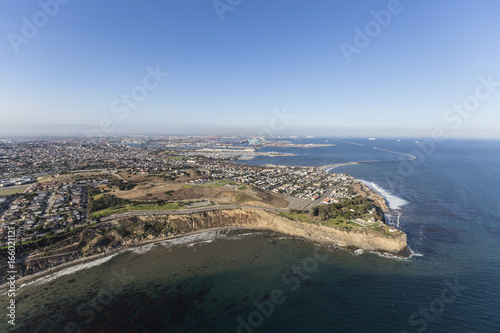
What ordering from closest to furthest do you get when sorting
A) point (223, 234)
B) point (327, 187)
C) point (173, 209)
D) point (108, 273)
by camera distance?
point (108, 273), point (223, 234), point (173, 209), point (327, 187)

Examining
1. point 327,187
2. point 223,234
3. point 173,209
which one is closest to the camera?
point 223,234

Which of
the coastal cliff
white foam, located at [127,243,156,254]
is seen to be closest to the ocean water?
white foam, located at [127,243,156,254]

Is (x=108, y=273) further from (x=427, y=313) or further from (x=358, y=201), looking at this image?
(x=358, y=201)

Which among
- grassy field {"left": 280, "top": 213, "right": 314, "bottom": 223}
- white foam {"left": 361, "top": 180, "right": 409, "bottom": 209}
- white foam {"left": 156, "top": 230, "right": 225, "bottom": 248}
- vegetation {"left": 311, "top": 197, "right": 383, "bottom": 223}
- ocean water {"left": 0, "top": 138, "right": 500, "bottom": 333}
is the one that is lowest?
white foam {"left": 156, "top": 230, "right": 225, "bottom": 248}

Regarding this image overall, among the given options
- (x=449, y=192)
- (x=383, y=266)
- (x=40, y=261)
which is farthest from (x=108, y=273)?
(x=449, y=192)

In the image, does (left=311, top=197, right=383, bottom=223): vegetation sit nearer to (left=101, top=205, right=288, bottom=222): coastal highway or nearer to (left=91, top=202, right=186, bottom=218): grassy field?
(left=101, top=205, right=288, bottom=222): coastal highway

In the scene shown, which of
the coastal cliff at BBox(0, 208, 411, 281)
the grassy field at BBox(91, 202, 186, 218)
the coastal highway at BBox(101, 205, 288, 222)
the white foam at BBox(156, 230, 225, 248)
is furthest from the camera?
the grassy field at BBox(91, 202, 186, 218)

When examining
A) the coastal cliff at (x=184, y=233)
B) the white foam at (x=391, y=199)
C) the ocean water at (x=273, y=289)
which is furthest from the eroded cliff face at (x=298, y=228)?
the white foam at (x=391, y=199)
